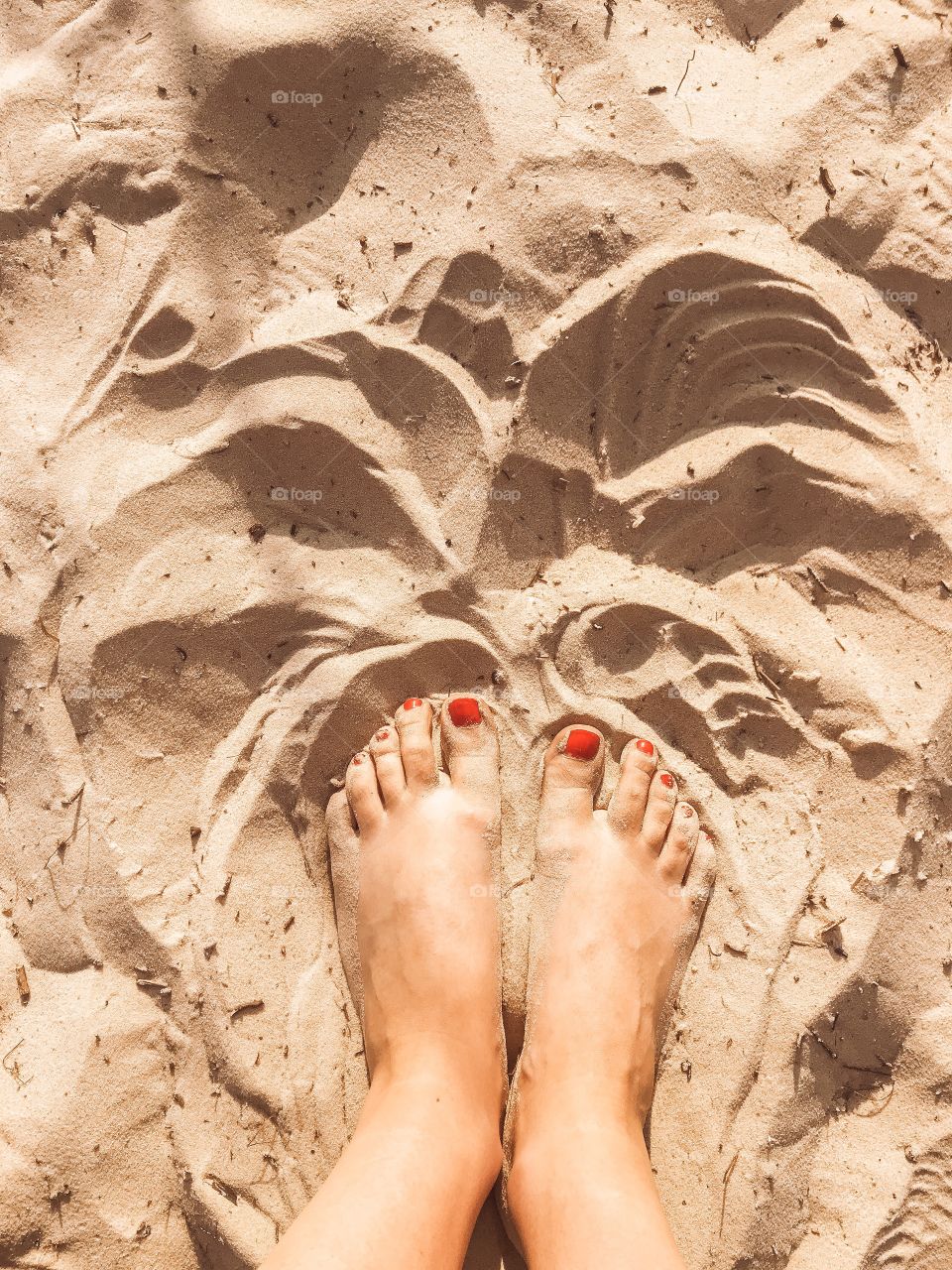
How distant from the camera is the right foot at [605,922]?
1816mm

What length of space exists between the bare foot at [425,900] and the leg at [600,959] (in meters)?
0.10

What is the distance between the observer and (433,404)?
1798 mm

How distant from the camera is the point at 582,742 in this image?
1847 millimetres

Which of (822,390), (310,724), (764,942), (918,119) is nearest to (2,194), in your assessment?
(310,724)

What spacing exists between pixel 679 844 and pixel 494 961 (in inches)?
17.6

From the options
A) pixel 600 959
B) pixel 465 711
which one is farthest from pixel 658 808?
pixel 465 711

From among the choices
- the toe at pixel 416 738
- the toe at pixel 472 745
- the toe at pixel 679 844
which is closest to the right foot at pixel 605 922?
the toe at pixel 679 844

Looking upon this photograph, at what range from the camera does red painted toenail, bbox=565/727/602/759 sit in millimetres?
1847

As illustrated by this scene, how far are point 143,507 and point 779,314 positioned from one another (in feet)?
4.19

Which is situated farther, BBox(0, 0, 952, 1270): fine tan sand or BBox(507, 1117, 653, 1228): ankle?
BBox(0, 0, 952, 1270): fine tan sand

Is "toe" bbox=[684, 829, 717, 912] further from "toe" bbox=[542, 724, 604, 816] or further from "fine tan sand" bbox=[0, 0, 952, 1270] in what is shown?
"toe" bbox=[542, 724, 604, 816]

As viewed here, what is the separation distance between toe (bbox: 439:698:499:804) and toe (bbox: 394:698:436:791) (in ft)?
0.11

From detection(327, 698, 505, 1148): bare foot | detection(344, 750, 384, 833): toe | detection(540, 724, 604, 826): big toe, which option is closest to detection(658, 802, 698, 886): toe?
detection(540, 724, 604, 826): big toe

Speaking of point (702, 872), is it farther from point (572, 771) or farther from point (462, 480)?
point (462, 480)
